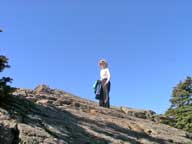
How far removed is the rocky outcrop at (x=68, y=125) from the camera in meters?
13.0

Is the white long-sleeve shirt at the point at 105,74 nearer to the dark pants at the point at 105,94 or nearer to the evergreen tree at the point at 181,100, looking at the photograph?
the dark pants at the point at 105,94

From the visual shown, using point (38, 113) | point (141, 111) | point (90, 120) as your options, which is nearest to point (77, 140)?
point (38, 113)

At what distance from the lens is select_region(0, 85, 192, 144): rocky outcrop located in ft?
42.5

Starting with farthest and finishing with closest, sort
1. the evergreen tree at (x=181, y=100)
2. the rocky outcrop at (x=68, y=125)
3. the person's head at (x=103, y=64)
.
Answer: the evergreen tree at (x=181, y=100) < the person's head at (x=103, y=64) < the rocky outcrop at (x=68, y=125)

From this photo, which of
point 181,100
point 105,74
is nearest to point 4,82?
point 105,74

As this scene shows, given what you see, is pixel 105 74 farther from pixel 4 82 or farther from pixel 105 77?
pixel 4 82

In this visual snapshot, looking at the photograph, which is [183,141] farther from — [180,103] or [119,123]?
[180,103]

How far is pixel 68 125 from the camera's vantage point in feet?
50.2

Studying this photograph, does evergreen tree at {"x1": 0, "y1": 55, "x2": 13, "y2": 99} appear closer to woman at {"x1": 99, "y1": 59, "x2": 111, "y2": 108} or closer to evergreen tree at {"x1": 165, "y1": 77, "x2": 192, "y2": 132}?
woman at {"x1": 99, "y1": 59, "x2": 111, "y2": 108}

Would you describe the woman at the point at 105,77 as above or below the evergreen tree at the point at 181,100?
below

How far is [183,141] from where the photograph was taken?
62.3 ft

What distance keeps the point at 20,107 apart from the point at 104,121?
415cm

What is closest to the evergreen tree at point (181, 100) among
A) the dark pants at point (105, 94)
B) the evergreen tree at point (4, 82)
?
the dark pants at point (105, 94)

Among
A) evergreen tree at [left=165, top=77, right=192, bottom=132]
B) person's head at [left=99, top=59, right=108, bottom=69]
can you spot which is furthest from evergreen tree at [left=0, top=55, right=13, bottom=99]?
evergreen tree at [left=165, top=77, right=192, bottom=132]
